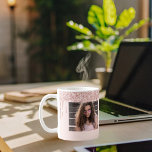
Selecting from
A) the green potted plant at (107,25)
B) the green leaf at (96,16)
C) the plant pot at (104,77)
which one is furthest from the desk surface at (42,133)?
the green leaf at (96,16)

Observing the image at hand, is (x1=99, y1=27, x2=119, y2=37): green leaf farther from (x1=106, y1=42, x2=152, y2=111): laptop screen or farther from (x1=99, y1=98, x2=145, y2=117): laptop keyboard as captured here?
(x1=99, y1=98, x2=145, y2=117): laptop keyboard

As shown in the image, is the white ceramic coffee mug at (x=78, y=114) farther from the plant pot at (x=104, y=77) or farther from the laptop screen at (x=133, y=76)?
the plant pot at (x=104, y=77)

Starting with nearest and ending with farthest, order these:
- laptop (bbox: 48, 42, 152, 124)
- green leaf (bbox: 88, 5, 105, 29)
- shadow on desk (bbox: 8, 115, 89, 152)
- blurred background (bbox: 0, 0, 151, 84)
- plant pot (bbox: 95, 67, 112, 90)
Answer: shadow on desk (bbox: 8, 115, 89, 152)
laptop (bbox: 48, 42, 152, 124)
plant pot (bbox: 95, 67, 112, 90)
green leaf (bbox: 88, 5, 105, 29)
blurred background (bbox: 0, 0, 151, 84)

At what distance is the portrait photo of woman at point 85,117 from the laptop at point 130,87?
0.12 metres

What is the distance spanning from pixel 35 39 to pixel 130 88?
518cm

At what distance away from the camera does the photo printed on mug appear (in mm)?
611

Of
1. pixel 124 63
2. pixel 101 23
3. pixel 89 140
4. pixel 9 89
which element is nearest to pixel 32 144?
pixel 89 140

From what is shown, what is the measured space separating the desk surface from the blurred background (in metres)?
4.81

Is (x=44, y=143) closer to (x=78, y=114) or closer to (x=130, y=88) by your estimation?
(x=78, y=114)

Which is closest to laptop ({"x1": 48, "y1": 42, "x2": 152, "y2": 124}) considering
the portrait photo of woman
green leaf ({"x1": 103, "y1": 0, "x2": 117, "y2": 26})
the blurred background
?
the portrait photo of woman

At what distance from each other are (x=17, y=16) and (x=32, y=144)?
18.9 ft

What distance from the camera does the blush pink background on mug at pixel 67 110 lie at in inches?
24.0

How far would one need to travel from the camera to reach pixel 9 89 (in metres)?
1.45

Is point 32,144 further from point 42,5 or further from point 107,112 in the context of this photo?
point 42,5
